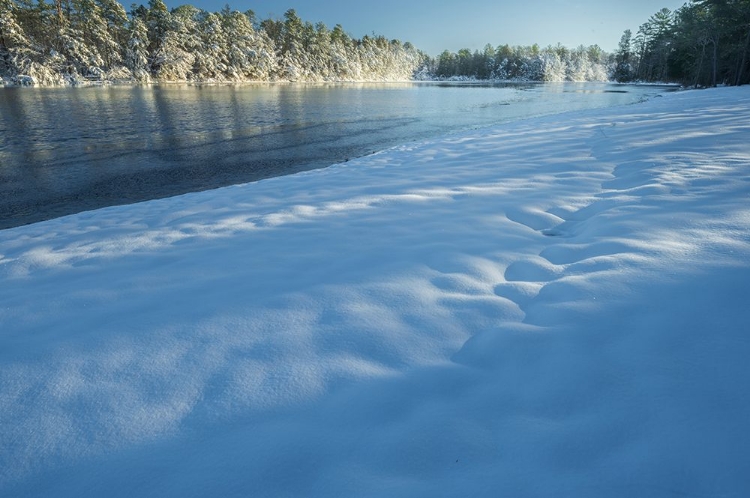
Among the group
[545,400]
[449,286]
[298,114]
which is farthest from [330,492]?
[298,114]

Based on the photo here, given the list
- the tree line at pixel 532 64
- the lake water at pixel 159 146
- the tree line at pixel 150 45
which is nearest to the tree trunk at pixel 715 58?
the lake water at pixel 159 146

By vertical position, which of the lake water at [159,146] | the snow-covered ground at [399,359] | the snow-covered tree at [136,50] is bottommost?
the snow-covered ground at [399,359]

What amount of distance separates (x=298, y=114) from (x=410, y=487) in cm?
2595

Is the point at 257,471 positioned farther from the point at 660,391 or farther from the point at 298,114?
the point at 298,114

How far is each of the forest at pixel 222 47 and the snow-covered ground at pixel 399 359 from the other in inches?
1960

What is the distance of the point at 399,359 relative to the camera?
189cm

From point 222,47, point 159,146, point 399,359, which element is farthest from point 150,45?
point 399,359

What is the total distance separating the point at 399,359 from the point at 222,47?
92.1 metres

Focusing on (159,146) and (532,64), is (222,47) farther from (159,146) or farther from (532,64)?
(532,64)

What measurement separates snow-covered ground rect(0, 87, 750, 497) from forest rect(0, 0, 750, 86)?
163 feet

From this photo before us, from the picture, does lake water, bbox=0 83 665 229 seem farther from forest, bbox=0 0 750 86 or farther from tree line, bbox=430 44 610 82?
tree line, bbox=430 44 610 82

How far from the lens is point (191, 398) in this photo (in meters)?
1.70

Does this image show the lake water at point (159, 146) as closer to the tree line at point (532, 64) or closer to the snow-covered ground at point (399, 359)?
the snow-covered ground at point (399, 359)

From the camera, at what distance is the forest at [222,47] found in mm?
41406
